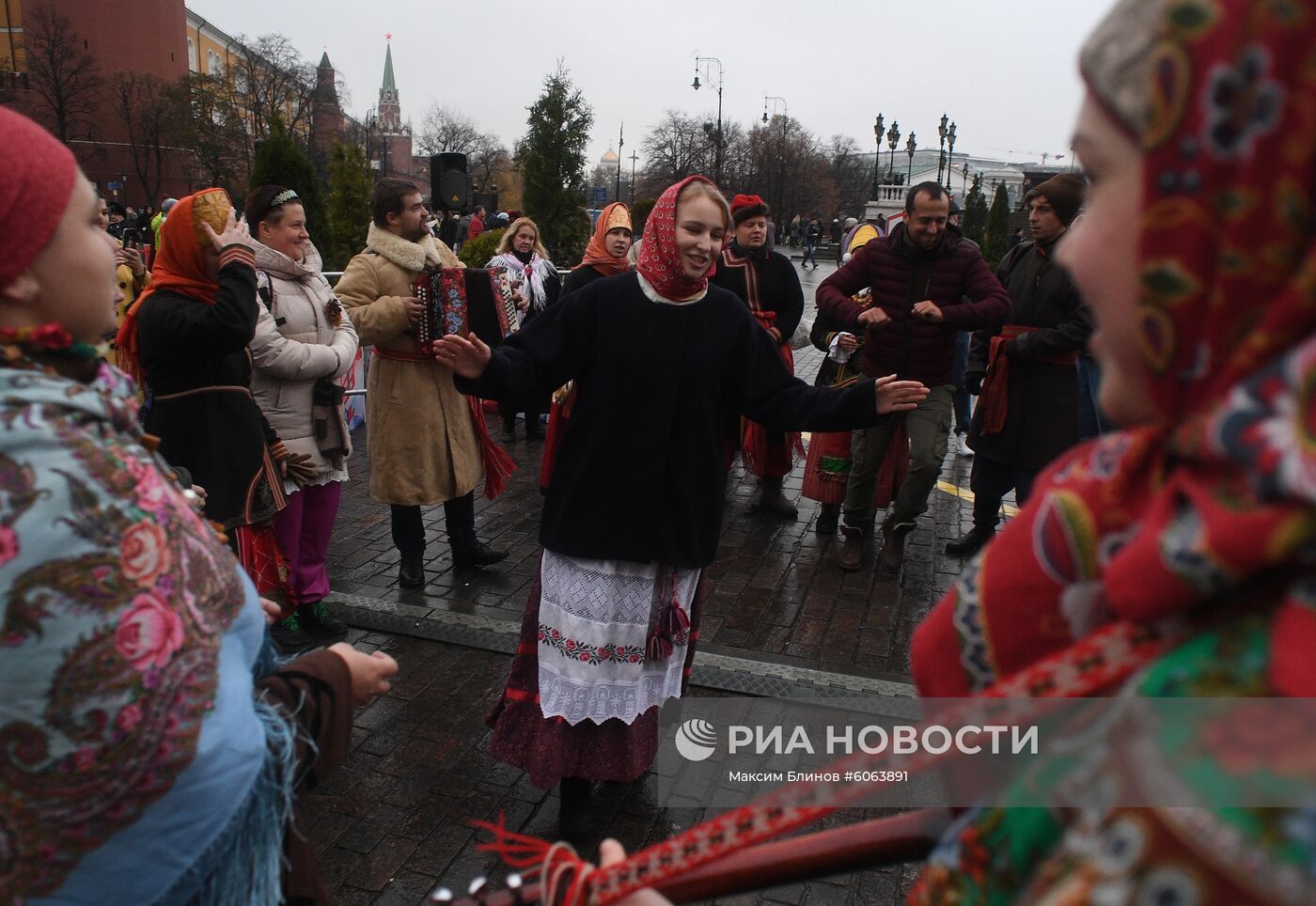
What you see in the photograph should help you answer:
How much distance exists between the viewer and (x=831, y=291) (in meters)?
6.02

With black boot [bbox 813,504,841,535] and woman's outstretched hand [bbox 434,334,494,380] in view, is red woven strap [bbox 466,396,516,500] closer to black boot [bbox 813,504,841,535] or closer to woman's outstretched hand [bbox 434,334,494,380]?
black boot [bbox 813,504,841,535]

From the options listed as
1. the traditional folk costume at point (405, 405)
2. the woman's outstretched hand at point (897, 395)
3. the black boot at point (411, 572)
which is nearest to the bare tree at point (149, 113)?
the traditional folk costume at point (405, 405)

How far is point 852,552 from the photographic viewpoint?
5863mm

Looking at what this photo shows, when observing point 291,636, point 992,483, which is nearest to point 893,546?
point 992,483

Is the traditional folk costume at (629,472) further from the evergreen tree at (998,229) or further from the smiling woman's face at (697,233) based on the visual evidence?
the evergreen tree at (998,229)

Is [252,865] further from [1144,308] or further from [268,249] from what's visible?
[268,249]

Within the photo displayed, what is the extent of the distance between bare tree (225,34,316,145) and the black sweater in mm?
55221

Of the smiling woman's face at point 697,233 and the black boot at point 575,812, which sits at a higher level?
the smiling woman's face at point 697,233

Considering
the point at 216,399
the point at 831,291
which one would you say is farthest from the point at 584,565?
the point at 831,291

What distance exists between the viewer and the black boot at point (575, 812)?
323 cm

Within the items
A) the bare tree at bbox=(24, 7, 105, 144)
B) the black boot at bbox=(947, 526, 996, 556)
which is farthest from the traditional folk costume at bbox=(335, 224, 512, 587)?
the bare tree at bbox=(24, 7, 105, 144)

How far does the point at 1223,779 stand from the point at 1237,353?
30cm

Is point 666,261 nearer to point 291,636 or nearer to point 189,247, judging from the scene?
point 189,247

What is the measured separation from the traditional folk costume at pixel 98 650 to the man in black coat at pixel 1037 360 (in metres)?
4.99
